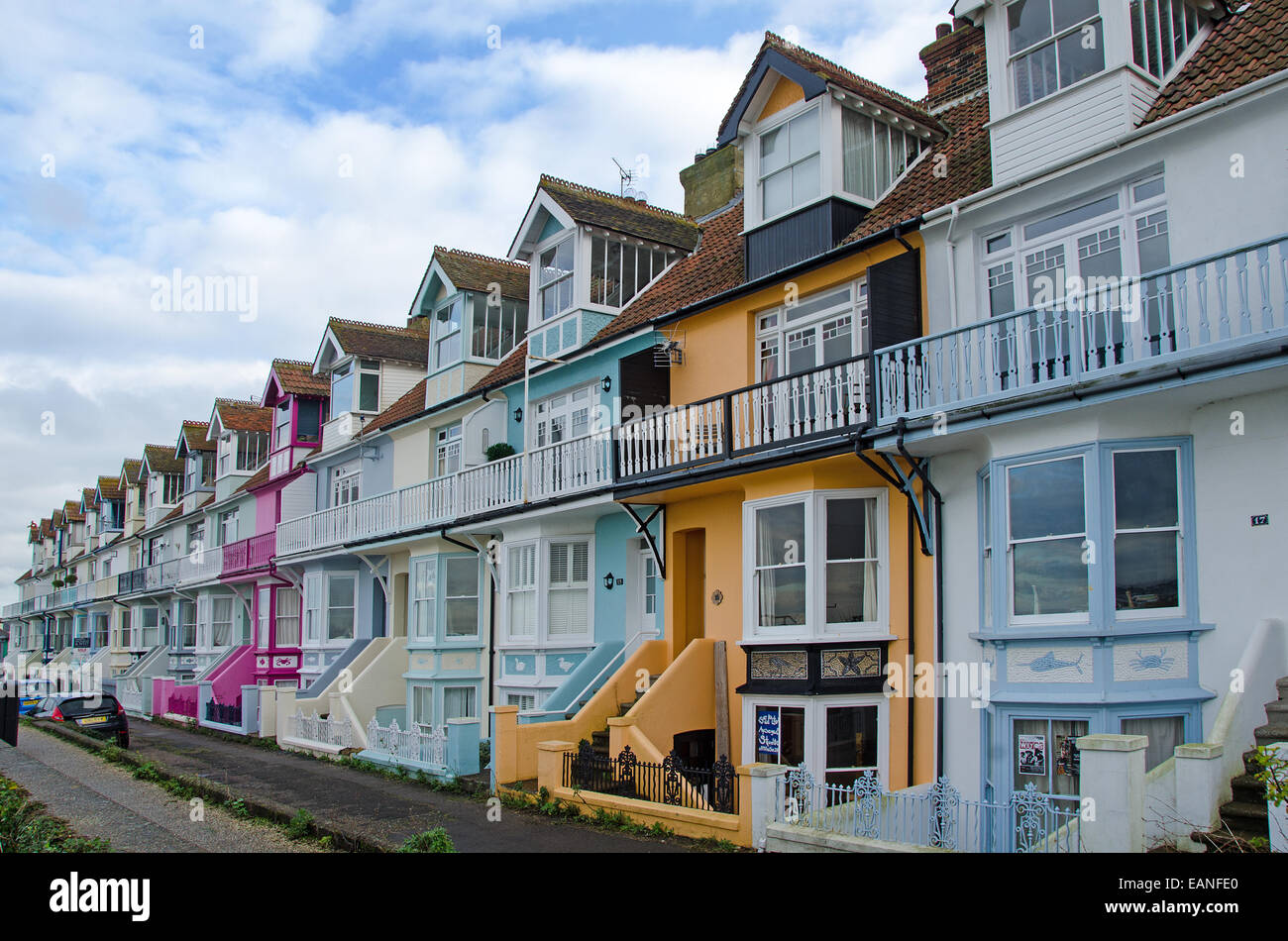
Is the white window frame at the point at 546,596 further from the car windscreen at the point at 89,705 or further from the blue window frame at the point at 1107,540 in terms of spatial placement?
the car windscreen at the point at 89,705

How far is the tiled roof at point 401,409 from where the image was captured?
2562cm

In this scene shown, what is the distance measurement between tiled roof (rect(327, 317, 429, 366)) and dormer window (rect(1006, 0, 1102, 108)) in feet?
59.7

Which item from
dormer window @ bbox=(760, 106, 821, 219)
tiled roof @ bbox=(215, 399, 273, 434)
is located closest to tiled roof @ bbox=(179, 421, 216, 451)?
tiled roof @ bbox=(215, 399, 273, 434)

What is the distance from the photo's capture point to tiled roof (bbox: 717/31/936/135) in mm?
14719

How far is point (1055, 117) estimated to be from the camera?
11.9 m

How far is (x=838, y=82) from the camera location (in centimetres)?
1461

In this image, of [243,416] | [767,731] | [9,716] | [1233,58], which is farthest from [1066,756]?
[243,416]

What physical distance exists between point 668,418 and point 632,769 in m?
5.17

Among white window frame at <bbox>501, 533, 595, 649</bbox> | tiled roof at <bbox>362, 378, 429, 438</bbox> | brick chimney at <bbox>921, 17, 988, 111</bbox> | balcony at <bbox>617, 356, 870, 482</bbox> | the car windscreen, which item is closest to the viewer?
balcony at <bbox>617, 356, 870, 482</bbox>

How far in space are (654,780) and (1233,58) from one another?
411 inches

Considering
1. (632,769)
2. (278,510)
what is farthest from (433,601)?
(278,510)

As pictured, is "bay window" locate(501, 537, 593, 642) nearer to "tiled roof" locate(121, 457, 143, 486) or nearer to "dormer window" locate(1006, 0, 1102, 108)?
"dormer window" locate(1006, 0, 1102, 108)

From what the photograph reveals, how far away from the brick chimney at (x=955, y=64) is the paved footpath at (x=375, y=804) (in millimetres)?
12525

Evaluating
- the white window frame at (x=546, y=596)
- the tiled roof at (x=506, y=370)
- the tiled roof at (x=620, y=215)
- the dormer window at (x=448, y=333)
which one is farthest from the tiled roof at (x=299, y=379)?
the white window frame at (x=546, y=596)
